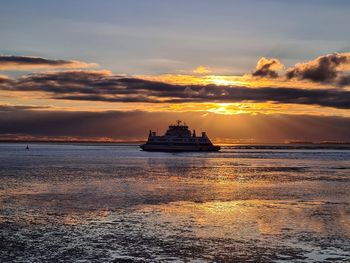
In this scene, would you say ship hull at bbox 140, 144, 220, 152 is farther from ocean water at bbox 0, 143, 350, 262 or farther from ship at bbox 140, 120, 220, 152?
ocean water at bbox 0, 143, 350, 262

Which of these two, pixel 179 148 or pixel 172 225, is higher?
pixel 172 225

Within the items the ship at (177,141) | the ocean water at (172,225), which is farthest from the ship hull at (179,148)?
the ocean water at (172,225)

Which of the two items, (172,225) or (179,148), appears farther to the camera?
(179,148)

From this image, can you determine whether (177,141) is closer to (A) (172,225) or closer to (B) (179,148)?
(B) (179,148)

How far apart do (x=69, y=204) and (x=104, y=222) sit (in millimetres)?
5813

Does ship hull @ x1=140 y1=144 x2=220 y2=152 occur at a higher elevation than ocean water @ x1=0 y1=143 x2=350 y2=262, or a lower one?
lower

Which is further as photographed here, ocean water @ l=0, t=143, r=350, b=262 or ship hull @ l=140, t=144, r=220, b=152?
ship hull @ l=140, t=144, r=220, b=152

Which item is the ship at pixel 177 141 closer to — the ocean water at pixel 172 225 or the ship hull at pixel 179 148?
the ship hull at pixel 179 148

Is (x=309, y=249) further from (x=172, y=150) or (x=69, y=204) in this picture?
(x=172, y=150)

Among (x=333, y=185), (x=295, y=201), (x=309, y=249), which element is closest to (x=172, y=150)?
(x=333, y=185)

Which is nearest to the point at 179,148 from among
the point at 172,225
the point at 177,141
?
the point at 177,141

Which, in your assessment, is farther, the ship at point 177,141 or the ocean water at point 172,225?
the ship at point 177,141

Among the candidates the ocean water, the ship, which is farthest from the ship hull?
the ocean water

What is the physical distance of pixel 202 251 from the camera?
1507 cm
